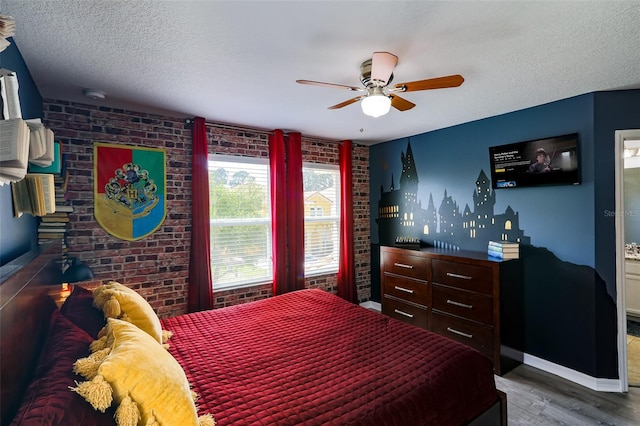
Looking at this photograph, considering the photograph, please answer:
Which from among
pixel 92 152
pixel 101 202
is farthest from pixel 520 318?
pixel 92 152

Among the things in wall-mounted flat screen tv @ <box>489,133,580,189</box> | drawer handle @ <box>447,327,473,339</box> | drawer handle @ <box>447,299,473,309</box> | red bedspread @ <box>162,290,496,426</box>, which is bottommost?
drawer handle @ <box>447,327,473,339</box>

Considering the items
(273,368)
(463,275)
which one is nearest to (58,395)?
(273,368)

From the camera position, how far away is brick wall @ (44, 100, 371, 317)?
273 cm

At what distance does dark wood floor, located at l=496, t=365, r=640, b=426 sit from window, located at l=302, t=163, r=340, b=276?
2.35m

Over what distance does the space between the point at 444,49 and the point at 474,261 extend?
76.7 inches

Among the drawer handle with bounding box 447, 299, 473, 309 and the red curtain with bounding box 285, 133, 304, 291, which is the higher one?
the red curtain with bounding box 285, 133, 304, 291

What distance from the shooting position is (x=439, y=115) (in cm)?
319

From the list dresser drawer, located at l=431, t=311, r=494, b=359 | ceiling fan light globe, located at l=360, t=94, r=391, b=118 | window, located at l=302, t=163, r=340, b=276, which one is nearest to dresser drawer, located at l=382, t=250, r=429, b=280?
dresser drawer, located at l=431, t=311, r=494, b=359

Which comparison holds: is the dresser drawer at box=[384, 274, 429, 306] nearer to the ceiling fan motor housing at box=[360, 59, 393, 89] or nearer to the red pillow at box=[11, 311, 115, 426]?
the ceiling fan motor housing at box=[360, 59, 393, 89]

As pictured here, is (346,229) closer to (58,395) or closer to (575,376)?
(575,376)

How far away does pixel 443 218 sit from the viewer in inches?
149

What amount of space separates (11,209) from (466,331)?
3530 mm

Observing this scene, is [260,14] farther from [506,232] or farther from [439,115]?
[506,232]

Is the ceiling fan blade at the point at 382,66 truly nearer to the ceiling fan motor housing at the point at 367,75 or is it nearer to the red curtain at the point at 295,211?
the ceiling fan motor housing at the point at 367,75
